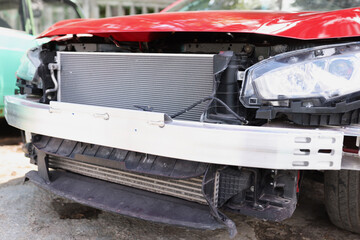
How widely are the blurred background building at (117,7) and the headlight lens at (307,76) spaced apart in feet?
39.4

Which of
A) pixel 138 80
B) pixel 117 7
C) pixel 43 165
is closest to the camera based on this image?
pixel 138 80

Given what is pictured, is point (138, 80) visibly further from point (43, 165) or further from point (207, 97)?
point (43, 165)

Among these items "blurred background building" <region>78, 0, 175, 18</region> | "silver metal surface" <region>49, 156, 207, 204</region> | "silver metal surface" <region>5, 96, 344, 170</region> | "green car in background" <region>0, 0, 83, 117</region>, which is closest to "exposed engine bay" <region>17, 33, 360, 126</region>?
"silver metal surface" <region>5, 96, 344, 170</region>

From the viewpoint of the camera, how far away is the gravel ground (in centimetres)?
210

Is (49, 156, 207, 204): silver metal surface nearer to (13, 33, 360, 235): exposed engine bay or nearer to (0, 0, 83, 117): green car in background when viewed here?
(13, 33, 360, 235): exposed engine bay

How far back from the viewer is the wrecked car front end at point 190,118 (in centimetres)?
144

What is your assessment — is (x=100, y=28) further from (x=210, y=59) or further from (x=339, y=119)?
(x=339, y=119)

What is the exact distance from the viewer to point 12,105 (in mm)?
2254

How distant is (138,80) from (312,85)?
3.25 feet

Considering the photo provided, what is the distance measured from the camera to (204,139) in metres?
1.48

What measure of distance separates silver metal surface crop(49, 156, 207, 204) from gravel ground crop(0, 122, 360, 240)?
36 cm

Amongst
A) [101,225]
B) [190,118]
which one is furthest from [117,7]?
[190,118]

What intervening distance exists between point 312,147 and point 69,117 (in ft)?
4.13

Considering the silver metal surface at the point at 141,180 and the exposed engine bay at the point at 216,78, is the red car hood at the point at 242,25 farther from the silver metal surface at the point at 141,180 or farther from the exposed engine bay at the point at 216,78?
the silver metal surface at the point at 141,180
